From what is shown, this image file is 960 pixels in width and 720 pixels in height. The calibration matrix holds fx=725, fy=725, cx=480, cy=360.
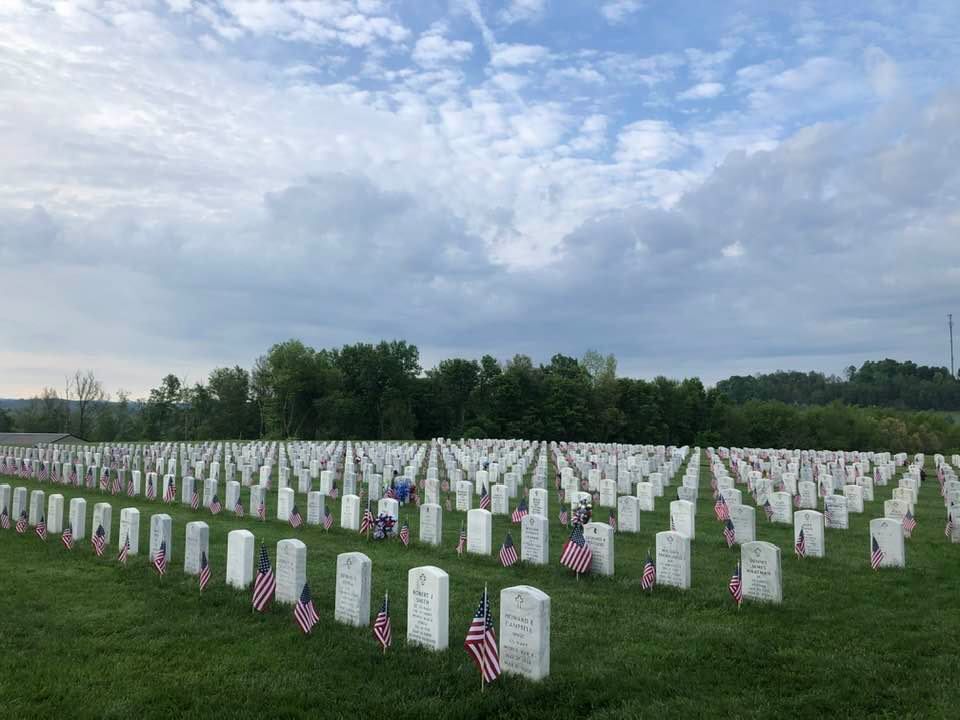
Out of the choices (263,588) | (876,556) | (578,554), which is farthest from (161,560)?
(876,556)

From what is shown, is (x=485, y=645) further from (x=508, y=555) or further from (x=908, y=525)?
(x=908, y=525)

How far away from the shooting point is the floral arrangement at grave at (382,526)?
532 inches

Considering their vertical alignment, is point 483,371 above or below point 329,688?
above

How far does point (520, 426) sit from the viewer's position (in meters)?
61.6

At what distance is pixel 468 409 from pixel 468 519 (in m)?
54.2

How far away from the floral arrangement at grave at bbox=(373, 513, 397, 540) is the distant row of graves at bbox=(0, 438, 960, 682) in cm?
2

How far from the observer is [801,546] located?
1187cm

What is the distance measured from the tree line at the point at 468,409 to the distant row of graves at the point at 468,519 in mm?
29753

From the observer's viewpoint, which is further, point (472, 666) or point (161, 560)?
point (161, 560)

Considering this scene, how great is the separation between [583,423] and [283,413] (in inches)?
1055

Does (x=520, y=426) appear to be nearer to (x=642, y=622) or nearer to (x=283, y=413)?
(x=283, y=413)

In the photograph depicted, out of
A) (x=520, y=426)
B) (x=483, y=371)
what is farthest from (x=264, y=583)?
(x=483, y=371)

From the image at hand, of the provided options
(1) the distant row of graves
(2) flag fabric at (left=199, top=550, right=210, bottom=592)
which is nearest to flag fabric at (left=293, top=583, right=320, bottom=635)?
(1) the distant row of graves

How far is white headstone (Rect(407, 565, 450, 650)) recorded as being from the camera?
7.15 metres
